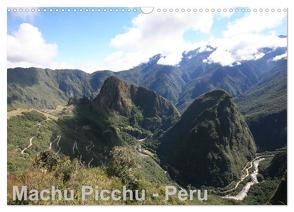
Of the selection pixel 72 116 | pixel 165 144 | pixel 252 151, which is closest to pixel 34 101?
pixel 165 144

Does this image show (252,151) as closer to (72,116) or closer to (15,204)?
(72,116)

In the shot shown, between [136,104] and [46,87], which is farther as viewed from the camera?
[46,87]

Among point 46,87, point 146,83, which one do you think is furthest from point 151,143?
point 146,83

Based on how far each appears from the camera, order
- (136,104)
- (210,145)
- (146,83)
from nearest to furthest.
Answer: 1. (210,145)
2. (136,104)
3. (146,83)

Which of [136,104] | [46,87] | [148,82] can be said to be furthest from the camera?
[148,82]

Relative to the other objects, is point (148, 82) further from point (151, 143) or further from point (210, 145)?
point (210, 145)

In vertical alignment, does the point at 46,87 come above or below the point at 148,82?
below

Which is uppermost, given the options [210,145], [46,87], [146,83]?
[146,83]
